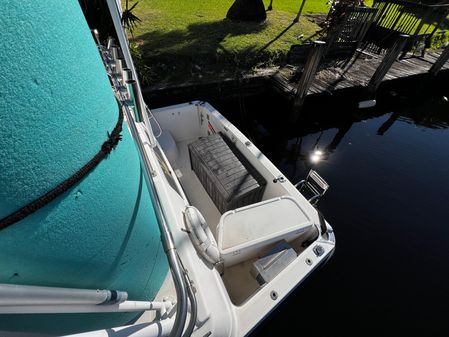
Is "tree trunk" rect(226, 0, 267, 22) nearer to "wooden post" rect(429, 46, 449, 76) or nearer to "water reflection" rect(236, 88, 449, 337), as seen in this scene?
"water reflection" rect(236, 88, 449, 337)

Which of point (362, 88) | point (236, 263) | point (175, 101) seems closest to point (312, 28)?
point (362, 88)

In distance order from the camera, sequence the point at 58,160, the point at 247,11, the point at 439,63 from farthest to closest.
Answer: the point at 247,11, the point at 439,63, the point at 58,160

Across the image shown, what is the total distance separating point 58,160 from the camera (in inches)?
34.2

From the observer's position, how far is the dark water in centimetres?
343

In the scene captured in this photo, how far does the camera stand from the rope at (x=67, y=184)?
32.1 inches

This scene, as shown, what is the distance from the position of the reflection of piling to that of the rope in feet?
17.5

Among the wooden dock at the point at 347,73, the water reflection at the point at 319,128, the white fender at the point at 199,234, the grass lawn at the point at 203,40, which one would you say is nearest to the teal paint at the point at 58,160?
the white fender at the point at 199,234

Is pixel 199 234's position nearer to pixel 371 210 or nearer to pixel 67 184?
pixel 67 184

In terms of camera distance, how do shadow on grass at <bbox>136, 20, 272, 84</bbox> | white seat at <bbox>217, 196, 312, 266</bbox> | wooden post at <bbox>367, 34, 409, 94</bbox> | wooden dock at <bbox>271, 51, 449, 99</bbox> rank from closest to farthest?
white seat at <bbox>217, 196, 312, 266</bbox>
wooden post at <bbox>367, 34, 409, 94</bbox>
shadow on grass at <bbox>136, 20, 272, 84</bbox>
wooden dock at <bbox>271, 51, 449, 99</bbox>

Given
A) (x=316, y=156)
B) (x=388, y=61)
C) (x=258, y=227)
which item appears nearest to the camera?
(x=258, y=227)

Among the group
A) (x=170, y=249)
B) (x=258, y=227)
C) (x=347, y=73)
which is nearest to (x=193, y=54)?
(x=347, y=73)

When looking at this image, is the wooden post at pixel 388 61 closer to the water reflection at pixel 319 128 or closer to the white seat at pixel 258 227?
the water reflection at pixel 319 128

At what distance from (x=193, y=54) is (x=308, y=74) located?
354 cm

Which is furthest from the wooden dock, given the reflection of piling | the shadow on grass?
the shadow on grass
